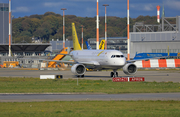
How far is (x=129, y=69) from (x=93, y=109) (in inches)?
1126

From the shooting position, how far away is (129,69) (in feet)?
148

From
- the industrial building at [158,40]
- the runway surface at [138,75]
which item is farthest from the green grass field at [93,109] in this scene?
the industrial building at [158,40]

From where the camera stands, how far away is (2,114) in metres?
15.6

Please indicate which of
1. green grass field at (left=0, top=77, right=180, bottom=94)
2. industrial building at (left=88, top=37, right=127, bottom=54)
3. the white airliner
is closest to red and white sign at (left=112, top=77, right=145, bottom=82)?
green grass field at (left=0, top=77, right=180, bottom=94)

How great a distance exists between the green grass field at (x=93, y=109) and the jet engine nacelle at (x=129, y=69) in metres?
24.6

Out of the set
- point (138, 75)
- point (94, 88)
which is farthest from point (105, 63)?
point (94, 88)

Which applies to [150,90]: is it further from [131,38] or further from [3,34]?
[3,34]

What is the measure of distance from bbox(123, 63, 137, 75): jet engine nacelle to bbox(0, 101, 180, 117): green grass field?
24640 millimetres

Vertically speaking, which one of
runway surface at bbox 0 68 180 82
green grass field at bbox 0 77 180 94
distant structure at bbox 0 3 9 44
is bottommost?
green grass field at bbox 0 77 180 94

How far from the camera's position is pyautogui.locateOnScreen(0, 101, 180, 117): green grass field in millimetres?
15562

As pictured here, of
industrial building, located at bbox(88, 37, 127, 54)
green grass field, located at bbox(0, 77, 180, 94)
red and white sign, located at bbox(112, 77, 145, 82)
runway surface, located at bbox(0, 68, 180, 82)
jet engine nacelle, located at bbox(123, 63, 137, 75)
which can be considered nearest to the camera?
green grass field, located at bbox(0, 77, 180, 94)

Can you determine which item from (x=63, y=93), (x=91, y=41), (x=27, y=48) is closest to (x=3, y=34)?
(x=27, y=48)

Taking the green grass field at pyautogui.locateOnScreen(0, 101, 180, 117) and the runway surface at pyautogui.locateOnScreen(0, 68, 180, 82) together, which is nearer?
the green grass field at pyautogui.locateOnScreen(0, 101, 180, 117)

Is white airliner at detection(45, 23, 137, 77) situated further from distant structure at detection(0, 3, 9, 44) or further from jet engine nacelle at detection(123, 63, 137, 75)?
distant structure at detection(0, 3, 9, 44)
